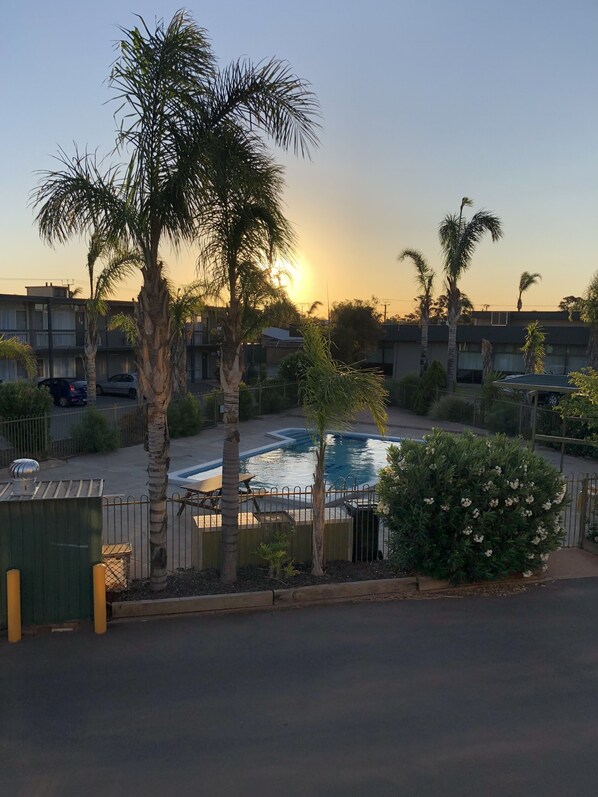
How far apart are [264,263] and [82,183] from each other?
2430 millimetres

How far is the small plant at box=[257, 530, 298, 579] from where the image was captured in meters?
8.58

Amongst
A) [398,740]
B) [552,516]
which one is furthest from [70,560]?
[552,516]

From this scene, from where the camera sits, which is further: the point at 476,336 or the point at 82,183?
the point at 476,336

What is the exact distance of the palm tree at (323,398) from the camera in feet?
27.9

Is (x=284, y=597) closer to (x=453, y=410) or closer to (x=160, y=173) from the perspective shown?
(x=160, y=173)

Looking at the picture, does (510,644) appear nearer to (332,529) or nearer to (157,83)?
(332,529)

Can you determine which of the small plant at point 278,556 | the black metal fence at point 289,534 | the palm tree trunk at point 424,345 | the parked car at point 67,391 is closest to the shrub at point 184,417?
the parked car at point 67,391

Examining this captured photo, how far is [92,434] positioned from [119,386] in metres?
18.2

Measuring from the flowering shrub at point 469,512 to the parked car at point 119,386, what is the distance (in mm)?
28428

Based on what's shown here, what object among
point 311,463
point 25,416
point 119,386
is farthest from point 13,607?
point 119,386

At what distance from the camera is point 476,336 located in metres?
36.4

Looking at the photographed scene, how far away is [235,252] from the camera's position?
8359 mm

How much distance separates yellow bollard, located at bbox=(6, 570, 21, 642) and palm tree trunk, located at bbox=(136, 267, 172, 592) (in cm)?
167

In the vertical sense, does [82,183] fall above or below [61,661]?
above
